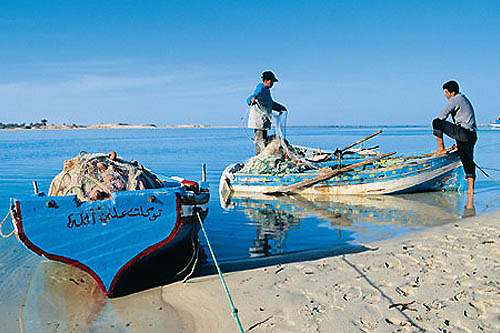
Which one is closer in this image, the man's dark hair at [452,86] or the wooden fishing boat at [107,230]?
the wooden fishing boat at [107,230]

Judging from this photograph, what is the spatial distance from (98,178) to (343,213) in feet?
18.6

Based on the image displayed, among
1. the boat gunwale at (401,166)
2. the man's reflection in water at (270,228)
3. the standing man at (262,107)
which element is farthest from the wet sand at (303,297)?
the standing man at (262,107)

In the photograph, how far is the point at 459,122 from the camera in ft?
29.2

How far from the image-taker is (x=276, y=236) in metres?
6.93

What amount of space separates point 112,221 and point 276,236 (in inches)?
136

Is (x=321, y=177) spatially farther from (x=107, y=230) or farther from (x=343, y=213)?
(x=107, y=230)

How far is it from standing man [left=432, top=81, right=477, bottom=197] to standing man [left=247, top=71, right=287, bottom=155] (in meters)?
4.38

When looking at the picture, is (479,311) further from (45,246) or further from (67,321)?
(45,246)

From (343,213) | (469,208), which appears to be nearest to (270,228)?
(343,213)

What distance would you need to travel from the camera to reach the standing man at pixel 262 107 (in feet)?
36.6

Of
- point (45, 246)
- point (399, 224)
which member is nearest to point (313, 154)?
point (399, 224)

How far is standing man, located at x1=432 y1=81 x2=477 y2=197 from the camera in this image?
347 inches

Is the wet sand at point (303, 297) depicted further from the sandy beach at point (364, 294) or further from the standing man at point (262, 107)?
the standing man at point (262, 107)

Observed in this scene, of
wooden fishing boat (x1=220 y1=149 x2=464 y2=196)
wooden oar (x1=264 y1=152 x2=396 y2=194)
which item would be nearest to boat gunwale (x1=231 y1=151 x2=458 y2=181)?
wooden fishing boat (x1=220 y1=149 x2=464 y2=196)
